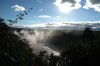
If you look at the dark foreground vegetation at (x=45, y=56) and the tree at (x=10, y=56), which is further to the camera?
the dark foreground vegetation at (x=45, y=56)

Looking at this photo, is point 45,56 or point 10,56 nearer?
point 10,56

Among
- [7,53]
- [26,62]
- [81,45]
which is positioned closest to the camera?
[26,62]

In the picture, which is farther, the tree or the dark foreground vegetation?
the dark foreground vegetation

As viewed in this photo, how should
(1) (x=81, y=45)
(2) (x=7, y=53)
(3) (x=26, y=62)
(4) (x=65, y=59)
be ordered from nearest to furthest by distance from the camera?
(3) (x=26, y=62), (2) (x=7, y=53), (4) (x=65, y=59), (1) (x=81, y=45)

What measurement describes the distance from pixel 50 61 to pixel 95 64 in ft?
7.06

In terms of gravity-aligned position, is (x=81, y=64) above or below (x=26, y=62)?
below

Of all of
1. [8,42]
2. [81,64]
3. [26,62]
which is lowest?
[81,64]

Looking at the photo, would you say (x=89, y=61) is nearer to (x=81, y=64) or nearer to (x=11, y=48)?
(x=81, y=64)

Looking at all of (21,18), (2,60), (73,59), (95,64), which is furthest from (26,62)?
(95,64)

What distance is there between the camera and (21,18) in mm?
7324

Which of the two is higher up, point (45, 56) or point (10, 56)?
point (10, 56)

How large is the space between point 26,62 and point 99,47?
347cm

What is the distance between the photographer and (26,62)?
268 inches

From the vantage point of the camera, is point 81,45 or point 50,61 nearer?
point 50,61
